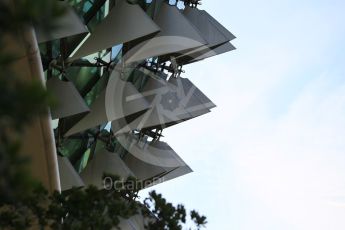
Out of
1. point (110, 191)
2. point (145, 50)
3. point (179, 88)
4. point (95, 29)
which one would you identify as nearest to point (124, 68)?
point (145, 50)

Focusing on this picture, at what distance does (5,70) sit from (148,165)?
19.9 metres

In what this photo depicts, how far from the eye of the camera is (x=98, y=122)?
17.0 metres

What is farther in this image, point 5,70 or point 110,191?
point 110,191

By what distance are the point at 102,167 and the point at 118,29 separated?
19.4 feet

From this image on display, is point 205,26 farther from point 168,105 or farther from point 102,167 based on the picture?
point 102,167

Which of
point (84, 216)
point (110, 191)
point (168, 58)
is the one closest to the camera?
point (84, 216)

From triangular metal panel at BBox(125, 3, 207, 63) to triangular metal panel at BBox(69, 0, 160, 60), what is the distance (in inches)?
53.8

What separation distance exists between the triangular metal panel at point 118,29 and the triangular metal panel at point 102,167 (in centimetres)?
513

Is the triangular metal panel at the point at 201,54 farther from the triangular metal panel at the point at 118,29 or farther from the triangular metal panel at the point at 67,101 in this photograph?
the triangular metal panel at the point at 67,101

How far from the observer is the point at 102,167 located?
19.7m

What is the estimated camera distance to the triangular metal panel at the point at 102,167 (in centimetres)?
1944

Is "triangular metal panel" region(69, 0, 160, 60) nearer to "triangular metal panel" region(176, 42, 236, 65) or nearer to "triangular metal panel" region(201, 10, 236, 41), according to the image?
"triangular metal panel" region(176, 42, 236, 65)

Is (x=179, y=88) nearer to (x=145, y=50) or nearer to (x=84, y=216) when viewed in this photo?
(x=145, y=50)

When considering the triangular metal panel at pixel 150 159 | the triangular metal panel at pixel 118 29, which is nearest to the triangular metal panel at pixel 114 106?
the triangular metal panel at pixel 118 29
